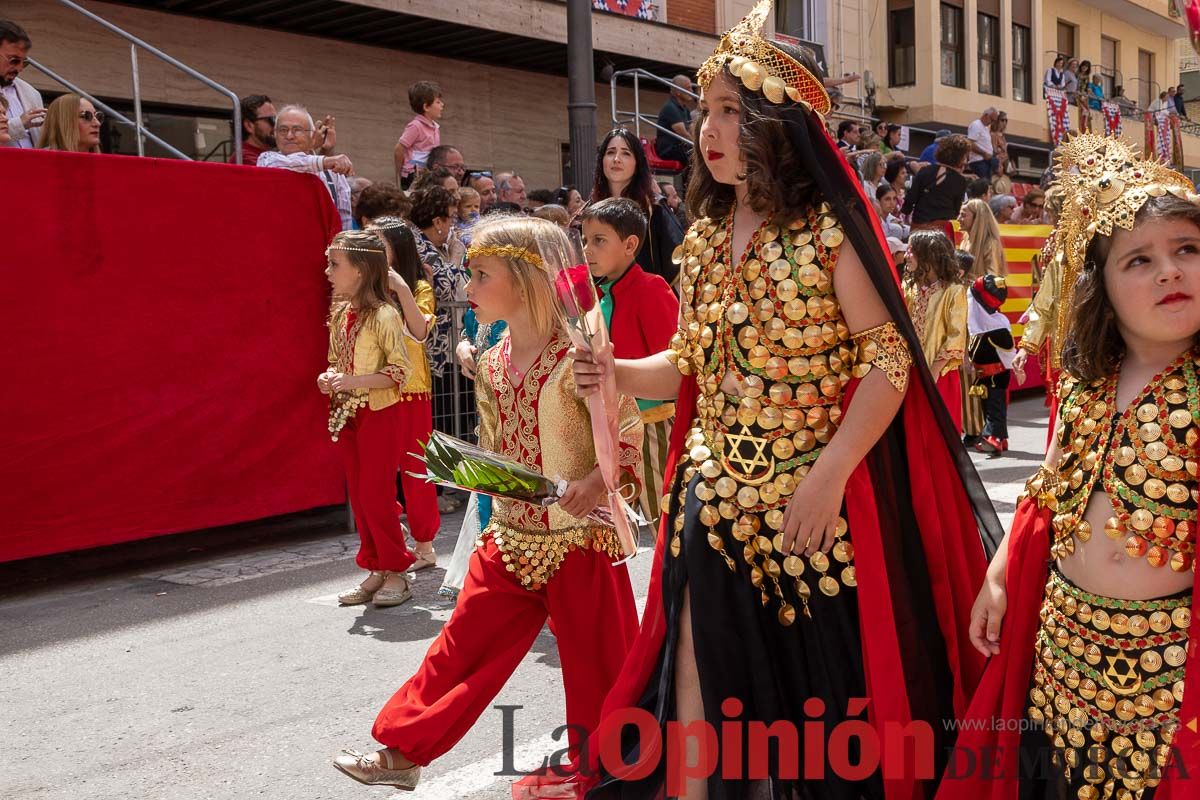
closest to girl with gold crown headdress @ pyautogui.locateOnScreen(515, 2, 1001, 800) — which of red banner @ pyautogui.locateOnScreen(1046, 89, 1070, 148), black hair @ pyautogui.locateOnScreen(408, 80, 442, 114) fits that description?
black hair @ pyautogui.locateOnScreen(408, 80, 442, 114)

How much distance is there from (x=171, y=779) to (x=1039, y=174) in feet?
90.4

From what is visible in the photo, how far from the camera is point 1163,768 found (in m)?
→ 2.23

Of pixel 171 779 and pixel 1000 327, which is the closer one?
pixel 171 779

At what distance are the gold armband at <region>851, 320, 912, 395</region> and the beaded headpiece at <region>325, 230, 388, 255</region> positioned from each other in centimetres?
344

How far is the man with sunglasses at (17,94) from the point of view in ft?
24.8

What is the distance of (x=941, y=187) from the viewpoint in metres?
12.4

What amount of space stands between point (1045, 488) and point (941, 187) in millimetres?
10524

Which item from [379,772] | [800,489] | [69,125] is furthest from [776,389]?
[69,125]

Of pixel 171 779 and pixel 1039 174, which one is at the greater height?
pixel 1039 174

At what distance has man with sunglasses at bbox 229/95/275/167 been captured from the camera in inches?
347

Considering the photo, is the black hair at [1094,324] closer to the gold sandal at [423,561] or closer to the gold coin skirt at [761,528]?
the gold coin skirt at [761,528]

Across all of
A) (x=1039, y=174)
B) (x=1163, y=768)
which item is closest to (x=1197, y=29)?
(x=1163, y=768)

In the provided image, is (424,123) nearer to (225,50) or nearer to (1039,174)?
(225,50)

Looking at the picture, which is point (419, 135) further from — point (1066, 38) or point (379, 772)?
point (1066, 38)
